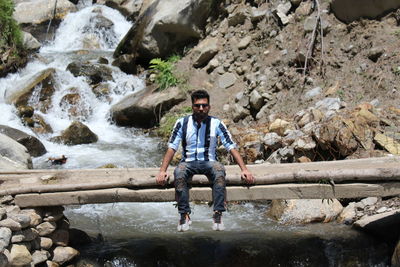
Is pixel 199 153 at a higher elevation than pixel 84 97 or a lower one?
higher

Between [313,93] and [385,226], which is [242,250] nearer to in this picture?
[385,226]

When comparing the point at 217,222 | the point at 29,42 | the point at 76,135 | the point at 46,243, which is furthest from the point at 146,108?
the point at 217,222

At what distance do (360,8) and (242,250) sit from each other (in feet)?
20.9

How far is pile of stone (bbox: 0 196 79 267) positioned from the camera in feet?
16.4

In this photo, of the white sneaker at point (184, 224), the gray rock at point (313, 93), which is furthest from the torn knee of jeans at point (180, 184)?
the gray rock at point (313, 93)

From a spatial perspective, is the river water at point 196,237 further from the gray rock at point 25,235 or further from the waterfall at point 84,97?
the gray rock at point 25,235

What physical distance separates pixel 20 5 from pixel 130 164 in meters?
11.6

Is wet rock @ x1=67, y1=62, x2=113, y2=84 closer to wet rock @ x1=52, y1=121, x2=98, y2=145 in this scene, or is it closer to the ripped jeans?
wet rock @ x1=52, y1=121, x2=98, y2=145

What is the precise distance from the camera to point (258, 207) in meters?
7.61

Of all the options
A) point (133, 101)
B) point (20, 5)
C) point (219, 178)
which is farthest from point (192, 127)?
A: point (20, 5)

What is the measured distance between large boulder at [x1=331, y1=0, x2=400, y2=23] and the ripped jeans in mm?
6221

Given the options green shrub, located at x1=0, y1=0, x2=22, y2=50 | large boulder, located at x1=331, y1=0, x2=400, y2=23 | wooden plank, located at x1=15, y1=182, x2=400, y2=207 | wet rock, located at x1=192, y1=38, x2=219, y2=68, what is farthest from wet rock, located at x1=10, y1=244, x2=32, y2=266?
green shrub, located at x1=0, y1=0, x2=22, y2=50

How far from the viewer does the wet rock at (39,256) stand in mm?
5355

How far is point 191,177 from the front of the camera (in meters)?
5.56
